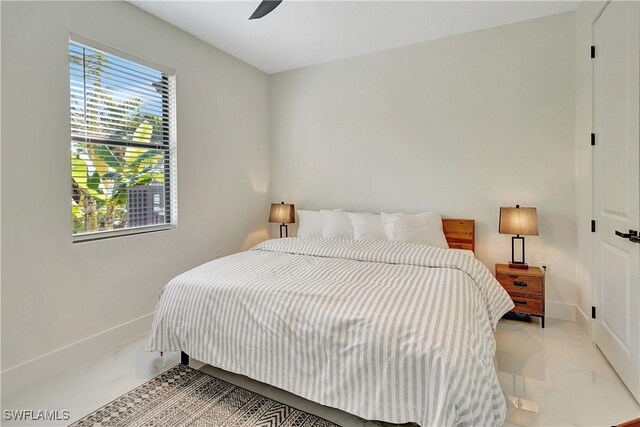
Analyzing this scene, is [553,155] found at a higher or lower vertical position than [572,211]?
higher

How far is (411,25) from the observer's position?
304 cm

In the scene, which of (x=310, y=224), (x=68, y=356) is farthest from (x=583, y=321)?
(x=68, y=356)

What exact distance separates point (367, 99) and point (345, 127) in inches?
15.6

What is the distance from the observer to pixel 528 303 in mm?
2797

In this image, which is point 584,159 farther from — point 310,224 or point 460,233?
point 310,224

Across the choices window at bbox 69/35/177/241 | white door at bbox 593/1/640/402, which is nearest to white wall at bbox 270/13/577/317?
white door at bbox 593/1/640/402

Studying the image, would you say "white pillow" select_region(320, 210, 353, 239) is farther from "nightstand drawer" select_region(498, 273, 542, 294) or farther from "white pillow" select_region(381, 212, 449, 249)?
"nightstand drawer" select_region(498, 273, 542, 294)

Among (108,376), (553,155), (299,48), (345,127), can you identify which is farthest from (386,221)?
(108,376)

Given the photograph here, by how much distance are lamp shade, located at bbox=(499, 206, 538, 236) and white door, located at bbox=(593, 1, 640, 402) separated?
1.53 feet

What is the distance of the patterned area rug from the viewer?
167 centimetres

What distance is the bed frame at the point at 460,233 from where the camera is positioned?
3199 millimetres

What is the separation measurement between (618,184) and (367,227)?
1922 millimetres

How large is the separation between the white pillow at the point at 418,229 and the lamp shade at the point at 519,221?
539 millimetres

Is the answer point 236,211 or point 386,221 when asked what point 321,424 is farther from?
point 236,211
